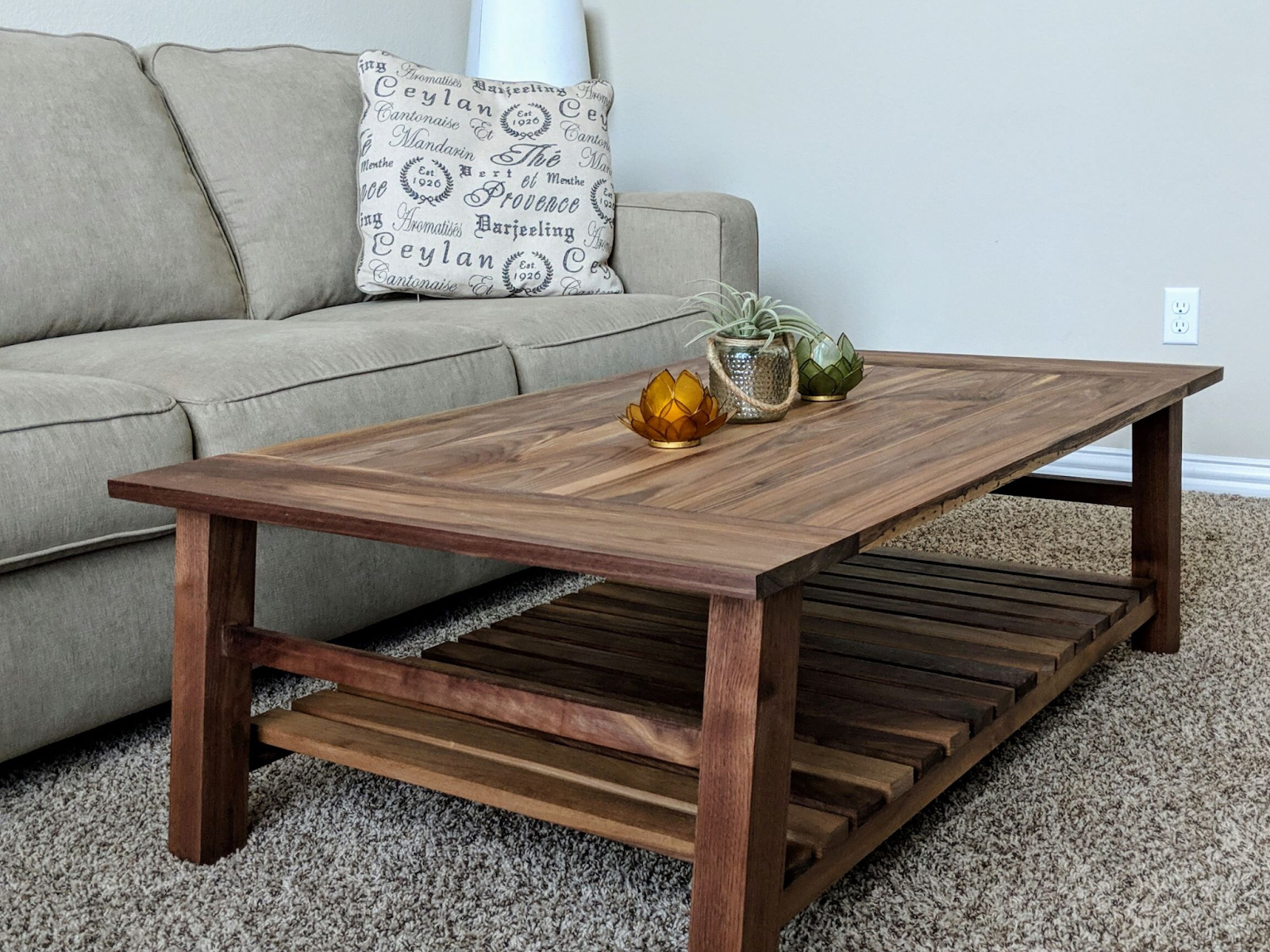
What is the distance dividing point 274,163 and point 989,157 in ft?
5.10

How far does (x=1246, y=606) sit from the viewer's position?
190 centimetres

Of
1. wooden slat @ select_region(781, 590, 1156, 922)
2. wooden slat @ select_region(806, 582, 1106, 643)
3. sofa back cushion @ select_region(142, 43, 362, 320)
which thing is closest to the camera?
wooden slat @ select_region(781, 590, 1156, 922)

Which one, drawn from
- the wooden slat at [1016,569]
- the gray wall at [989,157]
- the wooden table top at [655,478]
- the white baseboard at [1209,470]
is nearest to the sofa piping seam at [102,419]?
→ the wooden table top at [655,478]

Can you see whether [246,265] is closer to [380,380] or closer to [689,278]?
[380,380]

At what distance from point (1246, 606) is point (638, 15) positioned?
2.18 m

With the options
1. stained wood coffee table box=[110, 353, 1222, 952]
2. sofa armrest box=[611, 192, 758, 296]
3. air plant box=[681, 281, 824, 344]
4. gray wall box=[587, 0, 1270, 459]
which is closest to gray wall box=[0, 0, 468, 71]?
gray wall box=[587, 0, 1270, 459]

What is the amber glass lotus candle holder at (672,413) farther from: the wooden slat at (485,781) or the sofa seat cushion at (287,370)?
the sofa seat cushion at (287,370)

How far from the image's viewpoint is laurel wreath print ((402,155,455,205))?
7.54 feet

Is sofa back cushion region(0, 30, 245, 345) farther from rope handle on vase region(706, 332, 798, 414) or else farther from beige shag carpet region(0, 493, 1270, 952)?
rope handle on vase region(706, 332, 798, 414)

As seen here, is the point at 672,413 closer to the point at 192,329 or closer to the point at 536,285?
the point at 192,329

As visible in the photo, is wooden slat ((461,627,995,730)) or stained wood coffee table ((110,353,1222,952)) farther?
wooden slat ((461,627,995,730))

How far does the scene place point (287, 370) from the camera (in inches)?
63.1

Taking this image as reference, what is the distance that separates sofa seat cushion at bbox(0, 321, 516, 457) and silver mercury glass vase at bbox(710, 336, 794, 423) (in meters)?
0.51

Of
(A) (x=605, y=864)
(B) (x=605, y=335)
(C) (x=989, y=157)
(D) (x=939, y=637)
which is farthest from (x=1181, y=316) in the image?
Answer: (A) (x=605, y=864)
